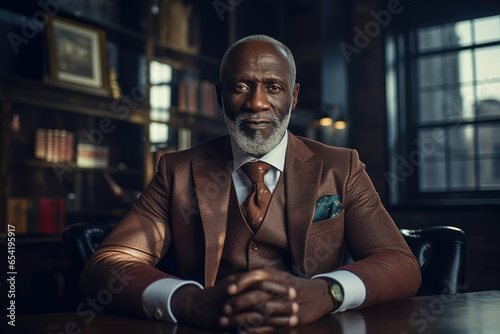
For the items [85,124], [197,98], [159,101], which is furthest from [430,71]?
[85,124]

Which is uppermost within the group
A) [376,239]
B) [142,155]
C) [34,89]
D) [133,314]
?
[34,89]

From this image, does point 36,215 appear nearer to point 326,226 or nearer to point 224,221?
point 224,221

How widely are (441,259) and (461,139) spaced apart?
368cm

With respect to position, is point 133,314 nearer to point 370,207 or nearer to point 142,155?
point 370,207

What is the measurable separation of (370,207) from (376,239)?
129 millimetres

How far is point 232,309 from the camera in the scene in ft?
3.21

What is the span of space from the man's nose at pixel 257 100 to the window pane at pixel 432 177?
13.0ft

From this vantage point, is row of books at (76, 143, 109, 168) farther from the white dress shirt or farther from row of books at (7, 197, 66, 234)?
the white dress shirt

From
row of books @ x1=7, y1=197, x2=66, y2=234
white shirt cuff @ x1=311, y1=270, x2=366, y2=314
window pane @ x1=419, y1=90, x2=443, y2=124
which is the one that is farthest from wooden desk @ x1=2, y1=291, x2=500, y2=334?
window pane @ x1=419, y1=90, x2=443, y2=124

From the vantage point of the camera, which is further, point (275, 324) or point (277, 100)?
point (277, 100)

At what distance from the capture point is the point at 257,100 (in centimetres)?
157

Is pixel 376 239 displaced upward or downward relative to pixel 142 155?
downward

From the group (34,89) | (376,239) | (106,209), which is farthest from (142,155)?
(376,239)

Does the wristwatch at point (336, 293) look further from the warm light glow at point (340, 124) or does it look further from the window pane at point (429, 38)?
the window pane at point (429, 38)
